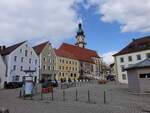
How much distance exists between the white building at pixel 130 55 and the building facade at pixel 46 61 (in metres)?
22.9

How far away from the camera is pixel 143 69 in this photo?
65.6 feet

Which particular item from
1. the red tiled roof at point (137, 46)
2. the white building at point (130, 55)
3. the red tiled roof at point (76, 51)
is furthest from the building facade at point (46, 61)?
the red tiled roof at point (137, 46)

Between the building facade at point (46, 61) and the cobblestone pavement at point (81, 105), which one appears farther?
the building facade at point (46, 61)

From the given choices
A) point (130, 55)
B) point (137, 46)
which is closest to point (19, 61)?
point (130, 55)

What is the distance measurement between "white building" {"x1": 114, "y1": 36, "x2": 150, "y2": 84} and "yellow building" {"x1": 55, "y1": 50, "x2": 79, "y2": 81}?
71.3 feet

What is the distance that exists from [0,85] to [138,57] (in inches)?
1526

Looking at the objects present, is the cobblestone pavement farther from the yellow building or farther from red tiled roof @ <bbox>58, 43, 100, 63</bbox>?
red tiled roof @ <bbox>58, 43, 100, 63</bbox>

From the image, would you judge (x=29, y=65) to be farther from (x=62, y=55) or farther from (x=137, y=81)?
(x=137, y=81)

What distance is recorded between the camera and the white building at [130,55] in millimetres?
41188

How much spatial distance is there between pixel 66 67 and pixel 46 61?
11240mm

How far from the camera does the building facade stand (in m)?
49.4

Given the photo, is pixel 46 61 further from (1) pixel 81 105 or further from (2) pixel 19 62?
(1) pixel 81 105

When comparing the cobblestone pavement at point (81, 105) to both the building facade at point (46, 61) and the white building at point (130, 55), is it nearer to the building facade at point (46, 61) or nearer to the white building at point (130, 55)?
the white building at point (130, 55)

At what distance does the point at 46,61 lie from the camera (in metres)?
51.3
